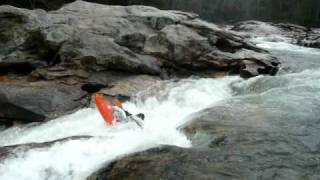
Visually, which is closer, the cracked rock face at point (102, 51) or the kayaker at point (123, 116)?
the kayaker at point (123, 116)

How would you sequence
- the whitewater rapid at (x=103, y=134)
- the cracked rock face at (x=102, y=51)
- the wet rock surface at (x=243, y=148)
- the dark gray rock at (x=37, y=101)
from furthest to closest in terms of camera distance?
the cracked rock face at (x=102, y=51) < the dark gray rock at (x=37, y=101) < the whitewater rapid at (x=103, y=134) < the wet rock surface at (x=243, y=148)

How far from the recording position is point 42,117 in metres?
8.39

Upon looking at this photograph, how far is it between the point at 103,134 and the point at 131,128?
0.43 metres

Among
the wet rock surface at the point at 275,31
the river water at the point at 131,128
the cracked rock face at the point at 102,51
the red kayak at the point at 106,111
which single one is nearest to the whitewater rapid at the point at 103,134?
the river water at the point at 131,128

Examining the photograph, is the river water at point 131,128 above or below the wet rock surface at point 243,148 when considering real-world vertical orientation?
below

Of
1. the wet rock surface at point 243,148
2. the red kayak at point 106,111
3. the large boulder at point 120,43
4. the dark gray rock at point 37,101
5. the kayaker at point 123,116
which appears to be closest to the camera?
the wet rock surface at point 243,148

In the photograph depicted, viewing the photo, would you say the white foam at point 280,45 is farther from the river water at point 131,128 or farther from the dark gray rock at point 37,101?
the dark gray rock at point 37,101

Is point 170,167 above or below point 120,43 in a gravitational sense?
above

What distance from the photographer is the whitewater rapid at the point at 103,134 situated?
5.52m

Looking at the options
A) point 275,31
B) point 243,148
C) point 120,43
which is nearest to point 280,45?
point 275,31

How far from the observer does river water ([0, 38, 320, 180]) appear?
5.55 metres

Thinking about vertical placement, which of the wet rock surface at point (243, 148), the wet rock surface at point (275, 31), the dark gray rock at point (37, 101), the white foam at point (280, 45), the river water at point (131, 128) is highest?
the wet rock surface at point (243, 148)

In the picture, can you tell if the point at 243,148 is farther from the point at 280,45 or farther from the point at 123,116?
the point at 280,45

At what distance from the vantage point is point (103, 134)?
686 centimetres
